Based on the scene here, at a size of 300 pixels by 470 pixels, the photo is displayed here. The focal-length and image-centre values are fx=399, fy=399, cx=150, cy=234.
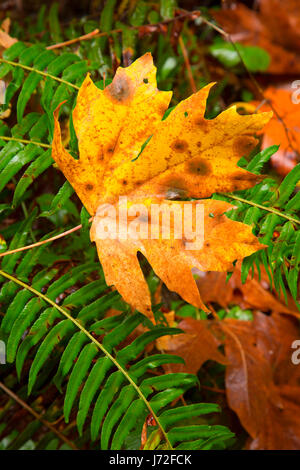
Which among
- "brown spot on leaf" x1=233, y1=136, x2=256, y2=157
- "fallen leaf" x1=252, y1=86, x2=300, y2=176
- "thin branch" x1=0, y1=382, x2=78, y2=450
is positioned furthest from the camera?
"fallen leaf" x1=252, y1=86, x2=300, y2=176

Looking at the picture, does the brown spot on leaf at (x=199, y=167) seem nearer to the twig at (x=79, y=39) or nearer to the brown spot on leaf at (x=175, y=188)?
the brown spot on leaf at (x=175, y=188)

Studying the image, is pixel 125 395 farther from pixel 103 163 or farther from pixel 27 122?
pixel 27 122

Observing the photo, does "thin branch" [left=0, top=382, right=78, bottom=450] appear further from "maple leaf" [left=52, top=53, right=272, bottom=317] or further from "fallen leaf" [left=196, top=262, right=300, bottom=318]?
"fallen leaf" [left=196, top=262, right=300, bottom=318]

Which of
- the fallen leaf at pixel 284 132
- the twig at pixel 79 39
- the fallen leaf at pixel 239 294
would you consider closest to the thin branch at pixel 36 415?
the fallen leaf at pixel 239 294

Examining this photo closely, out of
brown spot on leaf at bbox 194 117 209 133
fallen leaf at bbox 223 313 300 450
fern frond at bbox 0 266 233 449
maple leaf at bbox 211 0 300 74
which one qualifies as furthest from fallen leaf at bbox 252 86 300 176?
fern frond at bbox 0 266 233 449

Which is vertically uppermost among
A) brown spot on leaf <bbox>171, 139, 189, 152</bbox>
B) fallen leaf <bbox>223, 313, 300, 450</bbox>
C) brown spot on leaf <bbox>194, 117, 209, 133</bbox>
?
brown spot on leaf <bbox>194, 117, 209, 133</bbox>

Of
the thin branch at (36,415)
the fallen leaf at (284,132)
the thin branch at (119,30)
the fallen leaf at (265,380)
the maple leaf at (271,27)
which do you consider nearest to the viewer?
the thin branch at (36,415)
